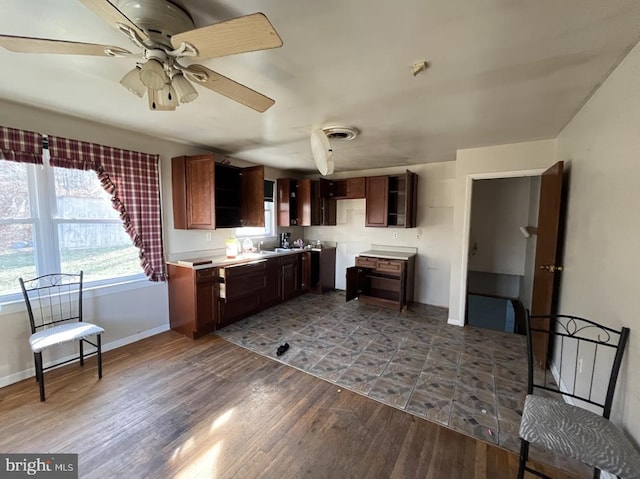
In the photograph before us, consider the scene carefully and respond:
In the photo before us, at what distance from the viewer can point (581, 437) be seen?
1.23m

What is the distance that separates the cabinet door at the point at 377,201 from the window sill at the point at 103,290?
3.19 m

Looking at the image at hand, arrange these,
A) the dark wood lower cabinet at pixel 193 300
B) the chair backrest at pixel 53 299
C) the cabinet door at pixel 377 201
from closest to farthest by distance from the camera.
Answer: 1. the chair backrest at pixel 53 299
2. the dark wood lower cabinet at pixel 193 300
3. the cabinet door at pixel 377 201

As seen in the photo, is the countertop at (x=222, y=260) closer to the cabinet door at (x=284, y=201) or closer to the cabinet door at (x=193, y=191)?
the cabinet door at (x=193, y=191)

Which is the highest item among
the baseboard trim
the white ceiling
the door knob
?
the white ceiling

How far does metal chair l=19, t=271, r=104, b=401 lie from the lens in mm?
2193

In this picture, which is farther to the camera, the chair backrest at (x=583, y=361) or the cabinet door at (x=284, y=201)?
the cabinet door at (x=284, y=201)

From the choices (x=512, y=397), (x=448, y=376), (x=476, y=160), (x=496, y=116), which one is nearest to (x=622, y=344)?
(x=512, y=397)

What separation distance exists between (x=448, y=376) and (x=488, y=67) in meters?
2.43

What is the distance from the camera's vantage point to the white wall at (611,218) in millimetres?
1325

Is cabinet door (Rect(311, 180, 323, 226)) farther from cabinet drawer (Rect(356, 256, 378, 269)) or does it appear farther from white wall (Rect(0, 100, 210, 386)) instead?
white wall (Rect(0, 100, 210, 386))

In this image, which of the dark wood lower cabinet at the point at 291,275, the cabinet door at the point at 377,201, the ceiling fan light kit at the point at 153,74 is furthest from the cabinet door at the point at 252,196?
the ceiling fan light kit at the point at 153,74

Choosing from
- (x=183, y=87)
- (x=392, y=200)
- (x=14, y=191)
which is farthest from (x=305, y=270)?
(x=183, y=87)

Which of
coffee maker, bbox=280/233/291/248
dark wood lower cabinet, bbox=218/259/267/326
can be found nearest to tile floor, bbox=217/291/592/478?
dark wood lower cabinet, bbox=218/259/267/326

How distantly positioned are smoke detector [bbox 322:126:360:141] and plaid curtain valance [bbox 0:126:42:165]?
8.31 feet
